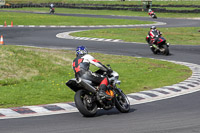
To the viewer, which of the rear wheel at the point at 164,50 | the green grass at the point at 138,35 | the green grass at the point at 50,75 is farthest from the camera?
the green grass at the point at 138,35

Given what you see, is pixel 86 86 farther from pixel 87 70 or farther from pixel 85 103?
pixel 87 70

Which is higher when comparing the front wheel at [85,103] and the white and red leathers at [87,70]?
the white and red leathers at [87,70]

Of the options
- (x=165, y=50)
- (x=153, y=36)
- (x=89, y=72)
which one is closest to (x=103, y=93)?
(x=89, y=72)

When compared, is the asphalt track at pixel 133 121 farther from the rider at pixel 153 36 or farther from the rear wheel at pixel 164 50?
the rider at pixel 153 36

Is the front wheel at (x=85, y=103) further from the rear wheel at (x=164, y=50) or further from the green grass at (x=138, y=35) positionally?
the green grass at (x=138, y=35)

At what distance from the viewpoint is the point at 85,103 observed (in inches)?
439

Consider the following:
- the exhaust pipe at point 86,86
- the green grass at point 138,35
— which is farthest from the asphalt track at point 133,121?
the green grass at point 138,35

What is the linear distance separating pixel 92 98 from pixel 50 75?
24.8 ft

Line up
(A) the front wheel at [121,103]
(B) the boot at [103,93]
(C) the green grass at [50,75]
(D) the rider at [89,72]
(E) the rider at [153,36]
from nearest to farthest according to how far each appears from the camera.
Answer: (B) the boot at [103,93] < (D) the rider at [89,72] < (A) the front wheel at [121,103] < (C) the green grass at [50,75] < (E) the rider at [153,36]

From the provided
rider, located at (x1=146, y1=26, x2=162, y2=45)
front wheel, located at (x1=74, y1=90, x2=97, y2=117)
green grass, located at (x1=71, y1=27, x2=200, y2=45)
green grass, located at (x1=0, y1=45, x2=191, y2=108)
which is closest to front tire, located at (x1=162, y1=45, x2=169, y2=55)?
rider, located at (x1=146, y1=26, x2=162, y2=45)

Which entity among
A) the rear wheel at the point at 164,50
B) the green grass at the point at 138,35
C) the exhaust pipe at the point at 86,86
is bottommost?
the green grass at the point at 138,35

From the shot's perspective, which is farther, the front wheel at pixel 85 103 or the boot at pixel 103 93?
the boot at pixel 103 93

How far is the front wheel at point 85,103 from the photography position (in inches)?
430

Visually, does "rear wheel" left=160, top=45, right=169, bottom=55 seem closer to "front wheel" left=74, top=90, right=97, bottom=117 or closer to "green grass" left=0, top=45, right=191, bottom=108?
"green grass" left=0, top=45, right=191, bottom=108
